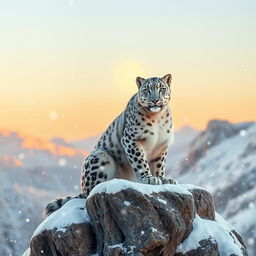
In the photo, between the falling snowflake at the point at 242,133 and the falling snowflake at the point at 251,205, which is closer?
the falling snowflake at the point at 251,205

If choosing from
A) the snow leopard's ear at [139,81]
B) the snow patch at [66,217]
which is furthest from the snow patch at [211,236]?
the snow leopard's ear at [139,81]

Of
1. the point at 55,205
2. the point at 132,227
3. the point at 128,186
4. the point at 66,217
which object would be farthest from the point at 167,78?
the point at 55,205

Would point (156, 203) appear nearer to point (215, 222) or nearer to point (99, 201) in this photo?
point (99, 201)

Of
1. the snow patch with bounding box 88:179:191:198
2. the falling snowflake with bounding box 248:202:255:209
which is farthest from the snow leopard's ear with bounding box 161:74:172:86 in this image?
the falling snowflake with bounding box 248:202:255:209

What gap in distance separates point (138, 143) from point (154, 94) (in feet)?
4.33

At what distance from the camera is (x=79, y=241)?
732 inches

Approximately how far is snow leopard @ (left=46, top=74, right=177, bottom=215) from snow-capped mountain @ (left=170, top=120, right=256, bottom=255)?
154 feet

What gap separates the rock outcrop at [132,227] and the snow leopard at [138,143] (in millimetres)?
770

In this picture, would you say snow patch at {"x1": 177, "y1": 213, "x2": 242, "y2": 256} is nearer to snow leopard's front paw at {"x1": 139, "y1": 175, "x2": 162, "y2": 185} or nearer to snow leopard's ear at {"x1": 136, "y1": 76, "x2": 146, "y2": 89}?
snow leopard's front paw at {"x1": 139, "y1": 175, "x2": 162, "y2": 185}

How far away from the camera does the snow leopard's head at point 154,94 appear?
18750mm

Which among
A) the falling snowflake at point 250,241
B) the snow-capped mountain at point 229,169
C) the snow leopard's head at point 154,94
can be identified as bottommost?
the snow-capped mountain at point 229,169

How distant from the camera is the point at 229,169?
8625 cm

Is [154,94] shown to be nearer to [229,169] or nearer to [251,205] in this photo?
[251,205]

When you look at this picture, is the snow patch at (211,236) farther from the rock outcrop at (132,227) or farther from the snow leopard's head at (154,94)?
the snow leopard's head at (154,94)
